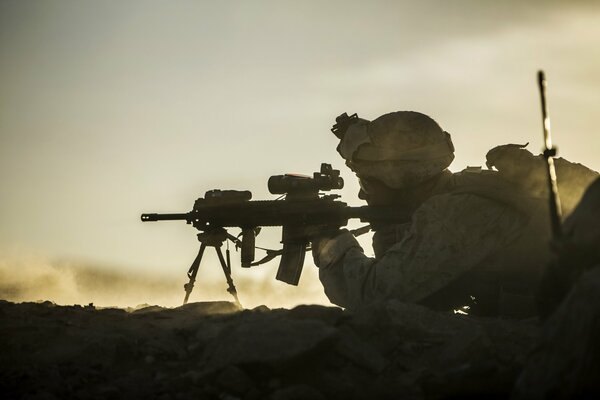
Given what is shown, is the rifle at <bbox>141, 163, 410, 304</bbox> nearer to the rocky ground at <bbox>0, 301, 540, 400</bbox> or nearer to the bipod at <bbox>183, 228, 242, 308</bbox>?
the bipod at <bbox>183, 228, 242, 308</bbox>

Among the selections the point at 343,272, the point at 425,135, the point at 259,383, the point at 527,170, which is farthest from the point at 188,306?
the point at 527,170

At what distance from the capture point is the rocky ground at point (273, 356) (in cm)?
412

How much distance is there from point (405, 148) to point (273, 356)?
3.73 metres

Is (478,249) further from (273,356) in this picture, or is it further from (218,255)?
(218,255)

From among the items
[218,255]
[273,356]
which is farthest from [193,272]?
[273,356]

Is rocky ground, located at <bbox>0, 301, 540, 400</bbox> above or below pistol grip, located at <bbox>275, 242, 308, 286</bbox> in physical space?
below

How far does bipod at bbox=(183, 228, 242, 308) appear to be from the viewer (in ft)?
28.8

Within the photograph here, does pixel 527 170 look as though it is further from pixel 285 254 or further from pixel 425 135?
pixel 285 254

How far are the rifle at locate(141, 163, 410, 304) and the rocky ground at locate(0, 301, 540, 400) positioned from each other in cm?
250

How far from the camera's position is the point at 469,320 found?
5719 mm

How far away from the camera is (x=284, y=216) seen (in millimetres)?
8398

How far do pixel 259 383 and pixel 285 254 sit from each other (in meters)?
4.11

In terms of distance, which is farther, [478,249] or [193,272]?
[193,272]

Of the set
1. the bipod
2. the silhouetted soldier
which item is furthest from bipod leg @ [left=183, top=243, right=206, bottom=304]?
the silhouetted soldier
